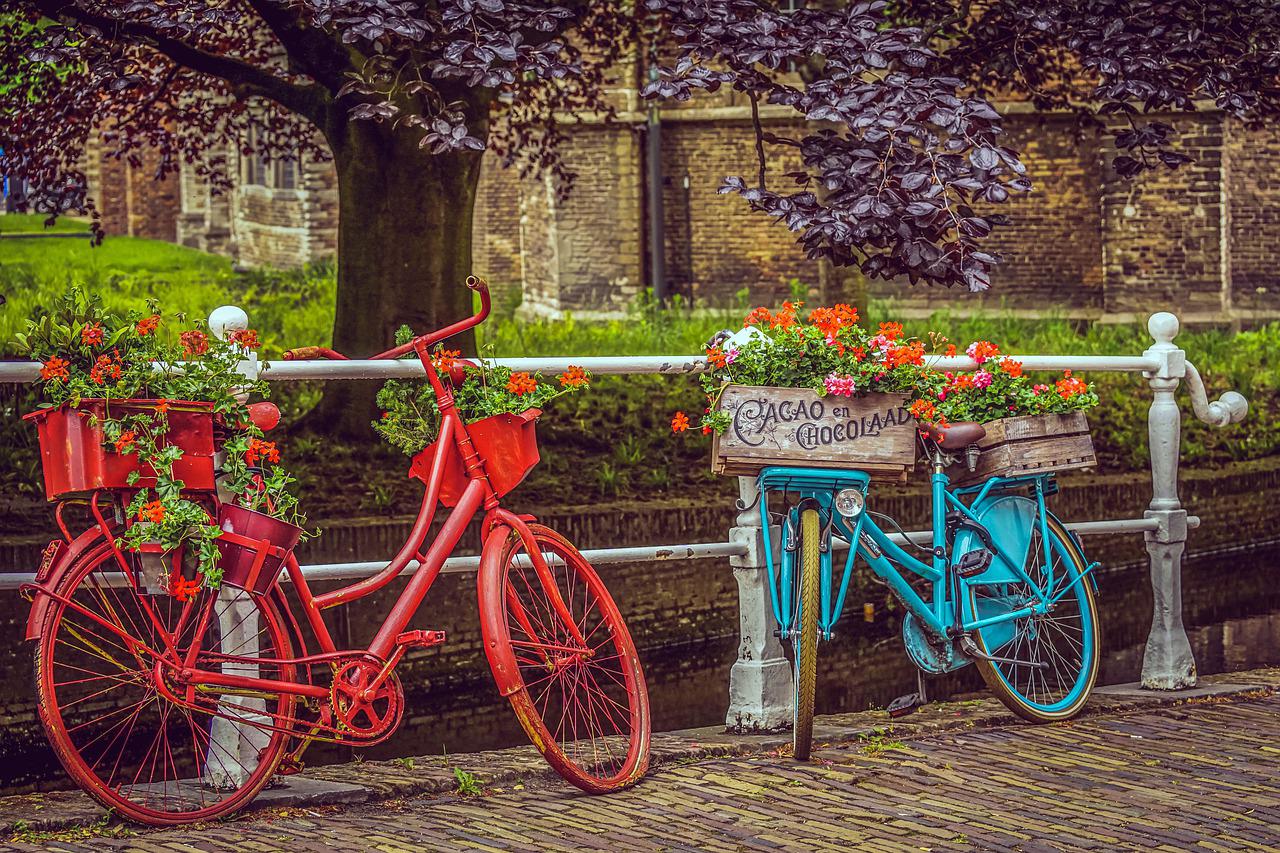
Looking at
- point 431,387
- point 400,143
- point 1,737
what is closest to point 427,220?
point 400,143

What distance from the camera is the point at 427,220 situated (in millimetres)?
8836

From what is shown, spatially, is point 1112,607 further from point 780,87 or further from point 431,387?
point 431,387

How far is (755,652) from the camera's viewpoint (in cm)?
516

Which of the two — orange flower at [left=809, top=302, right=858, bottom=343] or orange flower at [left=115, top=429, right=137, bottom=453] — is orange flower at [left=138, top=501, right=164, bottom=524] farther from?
orange flower at [left=809, top=302, right=858, bottom=343]

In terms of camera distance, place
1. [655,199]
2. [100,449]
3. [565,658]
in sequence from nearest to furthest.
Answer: [100,449], [565,658], [655,199]

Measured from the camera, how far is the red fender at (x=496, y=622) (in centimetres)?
416

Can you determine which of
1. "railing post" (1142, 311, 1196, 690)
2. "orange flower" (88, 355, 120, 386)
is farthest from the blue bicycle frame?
"orange flower" (88, 355, 120, 386)

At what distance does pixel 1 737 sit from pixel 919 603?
14.1ft

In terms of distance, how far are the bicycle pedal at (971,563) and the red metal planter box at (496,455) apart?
4.94 ft

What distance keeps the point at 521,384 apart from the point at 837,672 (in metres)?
4.61

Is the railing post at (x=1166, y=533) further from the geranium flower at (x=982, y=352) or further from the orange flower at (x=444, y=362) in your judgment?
the orange flower at (x=444, y=362)

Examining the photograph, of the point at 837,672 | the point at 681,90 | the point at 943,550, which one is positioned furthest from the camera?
the point at 837,672

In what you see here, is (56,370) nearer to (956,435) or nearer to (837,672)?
(956,435)

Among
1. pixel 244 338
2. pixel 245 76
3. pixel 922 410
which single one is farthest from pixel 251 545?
pixel 245 76
